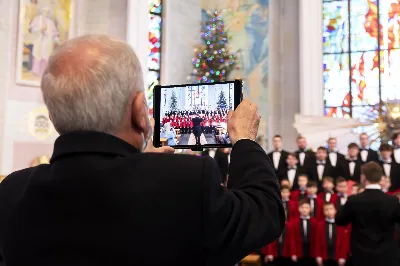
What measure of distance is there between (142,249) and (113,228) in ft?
0.25

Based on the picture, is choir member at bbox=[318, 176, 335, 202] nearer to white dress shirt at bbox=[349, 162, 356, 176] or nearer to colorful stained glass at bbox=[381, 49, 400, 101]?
white dress shirt at bbox=[349, 162, 356, 176]

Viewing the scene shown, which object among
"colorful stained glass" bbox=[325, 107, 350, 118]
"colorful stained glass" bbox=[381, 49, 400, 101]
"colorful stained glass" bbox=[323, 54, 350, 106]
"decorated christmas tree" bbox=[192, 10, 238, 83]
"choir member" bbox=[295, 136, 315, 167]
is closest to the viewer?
"choir member" bbox=[295, 136, 315, 167]

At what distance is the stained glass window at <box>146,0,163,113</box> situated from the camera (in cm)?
1461

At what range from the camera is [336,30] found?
14.9m

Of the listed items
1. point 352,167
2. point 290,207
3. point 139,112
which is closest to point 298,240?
point 290,207

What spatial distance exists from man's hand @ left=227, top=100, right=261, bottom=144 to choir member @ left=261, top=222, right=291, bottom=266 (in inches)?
295

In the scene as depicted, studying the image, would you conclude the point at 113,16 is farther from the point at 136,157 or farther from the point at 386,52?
the point at 136,157

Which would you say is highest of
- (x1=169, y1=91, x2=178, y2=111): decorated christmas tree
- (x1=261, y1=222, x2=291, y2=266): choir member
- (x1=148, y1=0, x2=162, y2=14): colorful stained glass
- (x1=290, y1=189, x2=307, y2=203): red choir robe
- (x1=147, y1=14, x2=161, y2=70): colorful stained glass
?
(x1=148, y1=0, x2=162, y2=14): colorful stained glass

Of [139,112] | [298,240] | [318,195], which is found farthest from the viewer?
[318,195]

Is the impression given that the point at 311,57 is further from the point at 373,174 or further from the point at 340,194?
the point at 373,174

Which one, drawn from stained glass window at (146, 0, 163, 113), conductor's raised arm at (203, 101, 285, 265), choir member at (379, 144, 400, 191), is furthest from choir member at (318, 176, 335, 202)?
conductor's raised arm at (203, 101, 285, 265)

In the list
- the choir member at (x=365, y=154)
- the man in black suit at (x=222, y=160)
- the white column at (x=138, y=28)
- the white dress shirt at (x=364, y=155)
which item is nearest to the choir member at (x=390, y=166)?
the choir member at (x=365, y=154)

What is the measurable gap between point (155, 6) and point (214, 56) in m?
2.27

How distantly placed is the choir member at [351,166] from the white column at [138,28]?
5.19 metres
